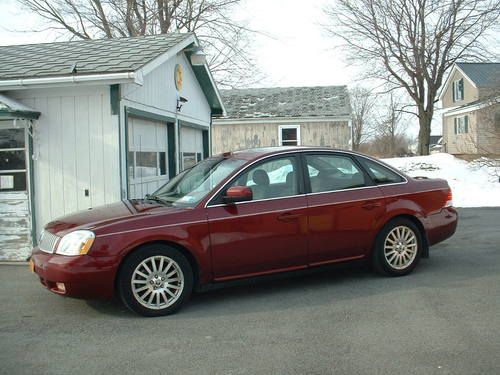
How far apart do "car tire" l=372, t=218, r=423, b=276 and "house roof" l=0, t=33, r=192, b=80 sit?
4133 millimetres

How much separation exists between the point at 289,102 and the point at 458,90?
22.7m

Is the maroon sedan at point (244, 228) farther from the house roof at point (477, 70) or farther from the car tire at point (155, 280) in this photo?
the house roof at point (477, 70)

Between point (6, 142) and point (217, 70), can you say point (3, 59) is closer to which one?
point (6, 142)

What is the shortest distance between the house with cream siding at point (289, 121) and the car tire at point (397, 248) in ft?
43.1

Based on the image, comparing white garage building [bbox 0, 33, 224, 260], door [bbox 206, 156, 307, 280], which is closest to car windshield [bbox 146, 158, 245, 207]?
door [bbox 206, 156, 307, 280]

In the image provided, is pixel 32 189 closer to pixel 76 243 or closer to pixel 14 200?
pixel 14 200

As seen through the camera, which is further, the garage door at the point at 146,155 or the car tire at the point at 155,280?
the garage door at the point at 146,155

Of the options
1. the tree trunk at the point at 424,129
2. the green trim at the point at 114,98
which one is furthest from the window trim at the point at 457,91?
the green trim at the point at 114,98

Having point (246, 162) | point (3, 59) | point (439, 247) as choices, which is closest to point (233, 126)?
point (3, 59)

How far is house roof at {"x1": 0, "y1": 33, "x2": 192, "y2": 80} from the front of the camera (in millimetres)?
7594

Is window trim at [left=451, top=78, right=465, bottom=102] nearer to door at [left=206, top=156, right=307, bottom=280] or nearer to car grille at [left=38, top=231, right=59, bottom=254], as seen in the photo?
door at [left=206, top=156, right=307, bottom=280]

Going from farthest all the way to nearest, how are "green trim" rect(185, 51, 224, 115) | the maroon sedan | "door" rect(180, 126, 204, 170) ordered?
"green trim" rect(185, 51, 224, 115)
"door" rect(180, 126, 204, 170)
the maroon sedan

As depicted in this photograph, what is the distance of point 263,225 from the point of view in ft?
17.9

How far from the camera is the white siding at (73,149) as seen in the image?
7746mm
